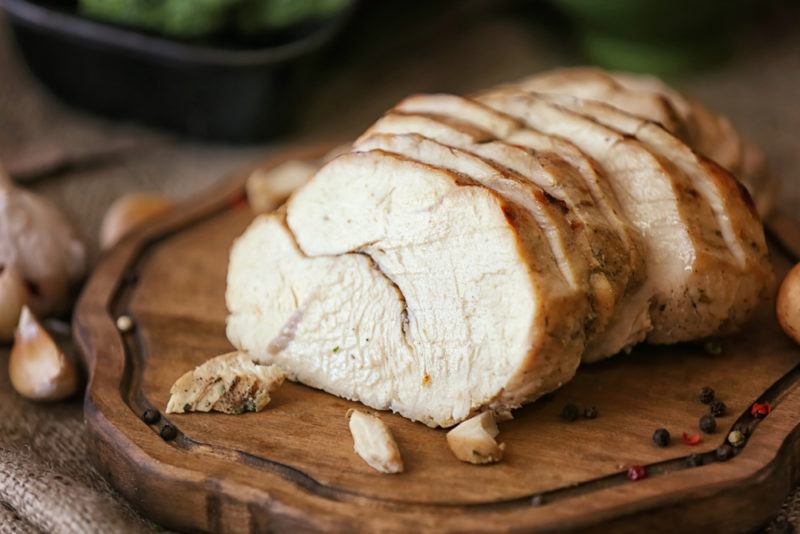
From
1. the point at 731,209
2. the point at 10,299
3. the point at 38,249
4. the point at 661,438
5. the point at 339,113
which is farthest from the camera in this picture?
A: the point at 339,113

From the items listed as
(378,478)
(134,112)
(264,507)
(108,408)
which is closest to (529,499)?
(378,478)

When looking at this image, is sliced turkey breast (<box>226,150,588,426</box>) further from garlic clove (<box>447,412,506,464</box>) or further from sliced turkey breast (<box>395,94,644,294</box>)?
sliced turkey breast (<box>395,94,644,294</box>)

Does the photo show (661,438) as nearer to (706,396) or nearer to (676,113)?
(706,396)

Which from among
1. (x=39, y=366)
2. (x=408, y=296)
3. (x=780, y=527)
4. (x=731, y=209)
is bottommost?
(x=39, y=366)

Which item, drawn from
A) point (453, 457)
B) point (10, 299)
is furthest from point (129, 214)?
point (453, 457)

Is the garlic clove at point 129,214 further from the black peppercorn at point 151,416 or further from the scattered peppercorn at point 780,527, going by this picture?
the scattered peppercorn at point 780,527
